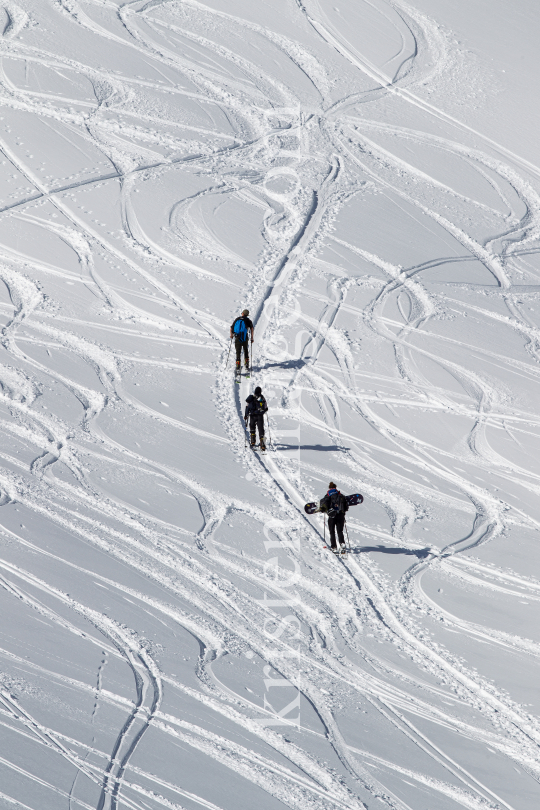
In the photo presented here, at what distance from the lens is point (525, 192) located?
2322 centimetres

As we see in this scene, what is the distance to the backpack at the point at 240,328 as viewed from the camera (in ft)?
47.0

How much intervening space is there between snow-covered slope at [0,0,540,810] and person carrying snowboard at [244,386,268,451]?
399 mm

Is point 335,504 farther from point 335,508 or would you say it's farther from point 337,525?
point 337,525

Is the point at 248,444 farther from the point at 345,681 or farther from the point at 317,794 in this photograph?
the point at 317,794

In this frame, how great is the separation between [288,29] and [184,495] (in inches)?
804

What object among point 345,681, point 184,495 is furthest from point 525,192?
point 345,681

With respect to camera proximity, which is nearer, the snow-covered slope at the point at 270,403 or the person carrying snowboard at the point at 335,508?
the snow-covered slope at the point at 270,403

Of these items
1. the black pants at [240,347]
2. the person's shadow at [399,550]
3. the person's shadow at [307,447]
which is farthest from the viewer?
the black pants at [240,347]

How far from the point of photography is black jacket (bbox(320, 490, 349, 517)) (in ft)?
34.7

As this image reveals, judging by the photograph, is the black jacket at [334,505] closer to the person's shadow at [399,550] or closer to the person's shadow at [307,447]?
the person's shadow at [399,550]

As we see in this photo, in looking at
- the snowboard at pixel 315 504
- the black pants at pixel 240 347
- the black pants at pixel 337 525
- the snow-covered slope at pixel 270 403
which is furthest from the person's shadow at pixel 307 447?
the black pants at pixel 337 525

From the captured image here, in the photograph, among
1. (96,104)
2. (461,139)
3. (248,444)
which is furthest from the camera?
(461,139)

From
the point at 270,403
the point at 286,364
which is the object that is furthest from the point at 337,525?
the point at 286,364

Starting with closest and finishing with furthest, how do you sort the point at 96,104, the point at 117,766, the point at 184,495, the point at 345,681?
the point at 117,766
the point at 345,681
the point at 184,495
the point at 96,104
